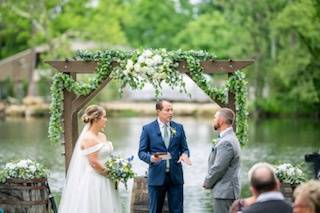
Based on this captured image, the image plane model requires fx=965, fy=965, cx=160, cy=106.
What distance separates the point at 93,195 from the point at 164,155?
1142mm

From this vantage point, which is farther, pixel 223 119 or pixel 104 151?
pixel 104 151

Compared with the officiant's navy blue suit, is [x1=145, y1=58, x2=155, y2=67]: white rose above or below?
above

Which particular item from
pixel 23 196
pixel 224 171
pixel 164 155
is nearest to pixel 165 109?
pixel 164 155

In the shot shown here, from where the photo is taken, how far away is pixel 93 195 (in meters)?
13.2

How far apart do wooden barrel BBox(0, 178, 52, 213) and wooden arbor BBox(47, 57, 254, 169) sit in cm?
165

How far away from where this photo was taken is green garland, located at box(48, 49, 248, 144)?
1461 centimetres

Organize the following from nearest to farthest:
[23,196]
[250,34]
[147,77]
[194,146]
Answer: [23,196] → [147,77] → [194,146] → [250,34]

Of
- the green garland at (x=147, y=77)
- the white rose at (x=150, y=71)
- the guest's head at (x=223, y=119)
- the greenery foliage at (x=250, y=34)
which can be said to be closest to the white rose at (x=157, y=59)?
the green garland at (x=147, y=77)

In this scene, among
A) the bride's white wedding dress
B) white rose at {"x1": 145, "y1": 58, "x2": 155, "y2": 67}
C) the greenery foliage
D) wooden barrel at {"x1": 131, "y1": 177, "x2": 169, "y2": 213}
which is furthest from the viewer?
the greenery foliage

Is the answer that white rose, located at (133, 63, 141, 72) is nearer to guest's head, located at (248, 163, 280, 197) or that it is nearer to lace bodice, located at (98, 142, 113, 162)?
lace bodice, located at (98, 142, 113, 162)

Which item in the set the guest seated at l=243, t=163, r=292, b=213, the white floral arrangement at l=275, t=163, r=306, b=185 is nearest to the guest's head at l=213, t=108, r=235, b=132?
the white floral arrangement at l=275, t=163, r=306, b=185

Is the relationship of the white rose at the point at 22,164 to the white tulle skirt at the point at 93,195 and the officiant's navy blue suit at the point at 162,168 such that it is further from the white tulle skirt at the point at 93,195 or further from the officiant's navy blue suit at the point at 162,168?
the officiant's navy blue suit at the point at 162,168

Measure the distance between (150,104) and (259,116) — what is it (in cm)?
963

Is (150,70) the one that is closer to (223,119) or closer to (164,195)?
(164,195)
